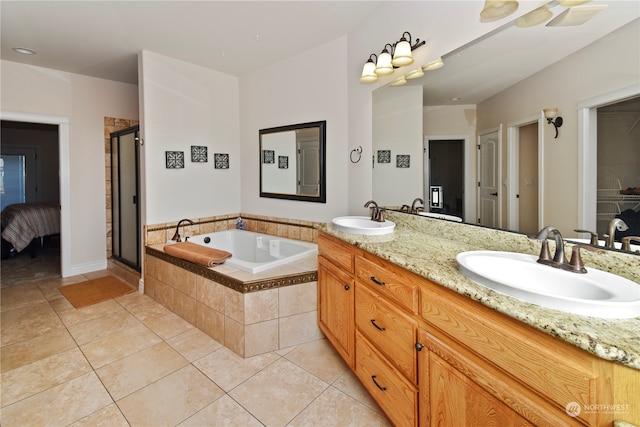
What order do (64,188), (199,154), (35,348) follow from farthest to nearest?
1. (64,188)
2. (199,154)
3. (35,348)

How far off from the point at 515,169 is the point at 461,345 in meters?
0.88

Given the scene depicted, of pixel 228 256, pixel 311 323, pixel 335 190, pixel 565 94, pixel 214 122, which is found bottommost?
pixel 311 323

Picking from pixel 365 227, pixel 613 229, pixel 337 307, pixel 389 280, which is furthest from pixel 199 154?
pixel 613 229

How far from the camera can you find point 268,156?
11.6ft

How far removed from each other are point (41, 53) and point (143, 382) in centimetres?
339

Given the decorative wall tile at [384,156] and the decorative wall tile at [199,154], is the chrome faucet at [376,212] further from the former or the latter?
the decorative wall tile at [199,154]

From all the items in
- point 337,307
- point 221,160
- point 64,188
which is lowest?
point 337,307

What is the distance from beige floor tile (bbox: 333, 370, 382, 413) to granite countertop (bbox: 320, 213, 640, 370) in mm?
863

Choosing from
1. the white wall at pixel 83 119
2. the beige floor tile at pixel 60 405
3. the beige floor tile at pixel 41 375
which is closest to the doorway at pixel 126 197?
the white wall at pixel 83 119

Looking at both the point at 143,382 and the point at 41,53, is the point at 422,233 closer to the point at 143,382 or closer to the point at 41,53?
the point at 143,382

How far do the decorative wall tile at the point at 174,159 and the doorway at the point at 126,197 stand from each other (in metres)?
0.42

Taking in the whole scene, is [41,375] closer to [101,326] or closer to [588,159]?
[101,326]

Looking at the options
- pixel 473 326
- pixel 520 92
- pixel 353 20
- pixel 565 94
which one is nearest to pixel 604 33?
pixel 565 94

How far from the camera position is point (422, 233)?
192cm
